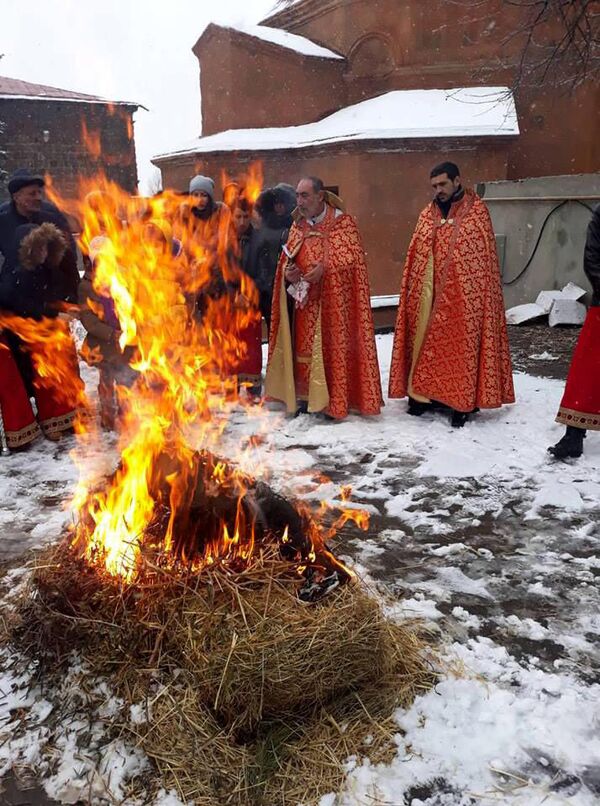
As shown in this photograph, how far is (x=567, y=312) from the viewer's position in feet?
37.2

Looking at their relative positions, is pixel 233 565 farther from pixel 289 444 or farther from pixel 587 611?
pixel 289 444

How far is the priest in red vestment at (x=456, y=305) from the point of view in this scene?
5941 mm

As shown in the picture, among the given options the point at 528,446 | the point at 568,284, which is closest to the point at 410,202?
the point at 568,284

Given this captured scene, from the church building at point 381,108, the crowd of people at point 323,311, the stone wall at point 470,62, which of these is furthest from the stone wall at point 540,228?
the crowd of people at point 323,311

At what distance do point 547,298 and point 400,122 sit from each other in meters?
6.17

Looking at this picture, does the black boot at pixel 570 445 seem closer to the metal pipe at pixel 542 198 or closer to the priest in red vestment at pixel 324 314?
the priest in red vestment at pixel 324 314

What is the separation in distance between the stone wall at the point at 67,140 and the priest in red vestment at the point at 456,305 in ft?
72.2

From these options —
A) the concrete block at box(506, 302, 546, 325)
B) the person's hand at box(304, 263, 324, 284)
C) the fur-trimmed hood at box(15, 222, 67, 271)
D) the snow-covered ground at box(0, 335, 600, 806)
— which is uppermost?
the fur-trimmed hood at box(15, 222, 67, 271)

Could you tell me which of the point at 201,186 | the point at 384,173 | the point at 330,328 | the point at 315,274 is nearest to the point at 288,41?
the point at 384,173

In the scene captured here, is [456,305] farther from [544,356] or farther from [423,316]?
[544,356]

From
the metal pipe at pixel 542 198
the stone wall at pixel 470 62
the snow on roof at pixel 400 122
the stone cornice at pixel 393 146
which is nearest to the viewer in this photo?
the metal pipe at pixel 542 198

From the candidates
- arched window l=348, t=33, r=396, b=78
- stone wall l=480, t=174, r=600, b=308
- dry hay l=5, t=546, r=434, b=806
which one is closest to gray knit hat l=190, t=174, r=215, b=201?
dry hay l=5, t=546, r=434, b=806

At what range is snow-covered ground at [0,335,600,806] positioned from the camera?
2295 mm

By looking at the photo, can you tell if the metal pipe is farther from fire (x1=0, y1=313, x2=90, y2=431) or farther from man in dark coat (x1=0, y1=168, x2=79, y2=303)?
fire (x1=0, y1=313, x2=90, y2=431)
